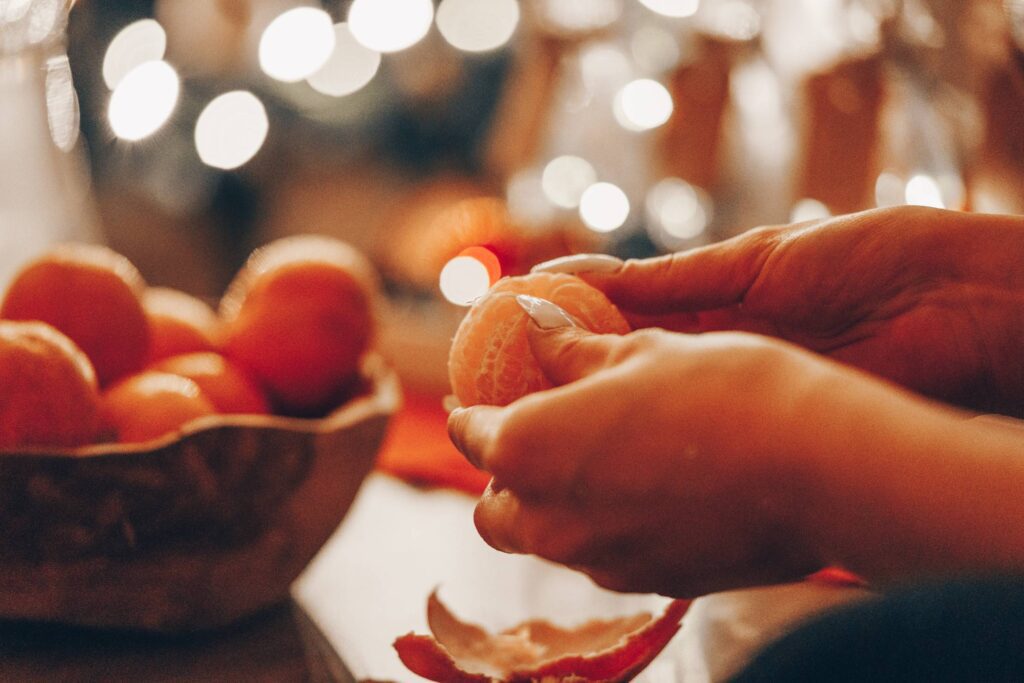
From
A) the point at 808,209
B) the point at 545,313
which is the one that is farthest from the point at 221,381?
the point at 808,209

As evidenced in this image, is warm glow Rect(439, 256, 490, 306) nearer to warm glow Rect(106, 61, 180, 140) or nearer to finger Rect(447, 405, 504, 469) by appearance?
warm glow Rect(106, 61, 180, 140)

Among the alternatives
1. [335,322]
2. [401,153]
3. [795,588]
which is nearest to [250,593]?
[335,322]

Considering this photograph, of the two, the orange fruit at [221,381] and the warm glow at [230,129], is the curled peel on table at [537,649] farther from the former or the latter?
the warm glow at [230,129]

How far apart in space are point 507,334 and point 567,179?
160 centimetres

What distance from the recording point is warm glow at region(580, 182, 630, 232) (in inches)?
76.8

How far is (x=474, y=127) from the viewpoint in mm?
3328

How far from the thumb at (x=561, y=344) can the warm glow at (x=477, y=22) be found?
2.51 metres

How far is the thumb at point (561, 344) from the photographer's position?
450 millimetres

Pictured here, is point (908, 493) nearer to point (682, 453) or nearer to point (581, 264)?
point (682, 453)

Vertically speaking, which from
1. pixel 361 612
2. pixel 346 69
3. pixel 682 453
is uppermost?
pixel 346 69

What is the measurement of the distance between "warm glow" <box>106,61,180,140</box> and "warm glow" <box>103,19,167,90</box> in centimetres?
12

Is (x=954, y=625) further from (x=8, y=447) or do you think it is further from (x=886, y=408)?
(x=8, y=447)

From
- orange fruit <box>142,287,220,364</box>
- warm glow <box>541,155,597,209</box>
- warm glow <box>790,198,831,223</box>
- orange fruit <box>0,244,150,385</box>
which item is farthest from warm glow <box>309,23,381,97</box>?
orange fruit <box>0,244,150,385</box>

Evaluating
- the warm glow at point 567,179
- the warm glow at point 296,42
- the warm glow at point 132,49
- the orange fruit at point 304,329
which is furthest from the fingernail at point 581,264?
the warm glow at point 296,42
